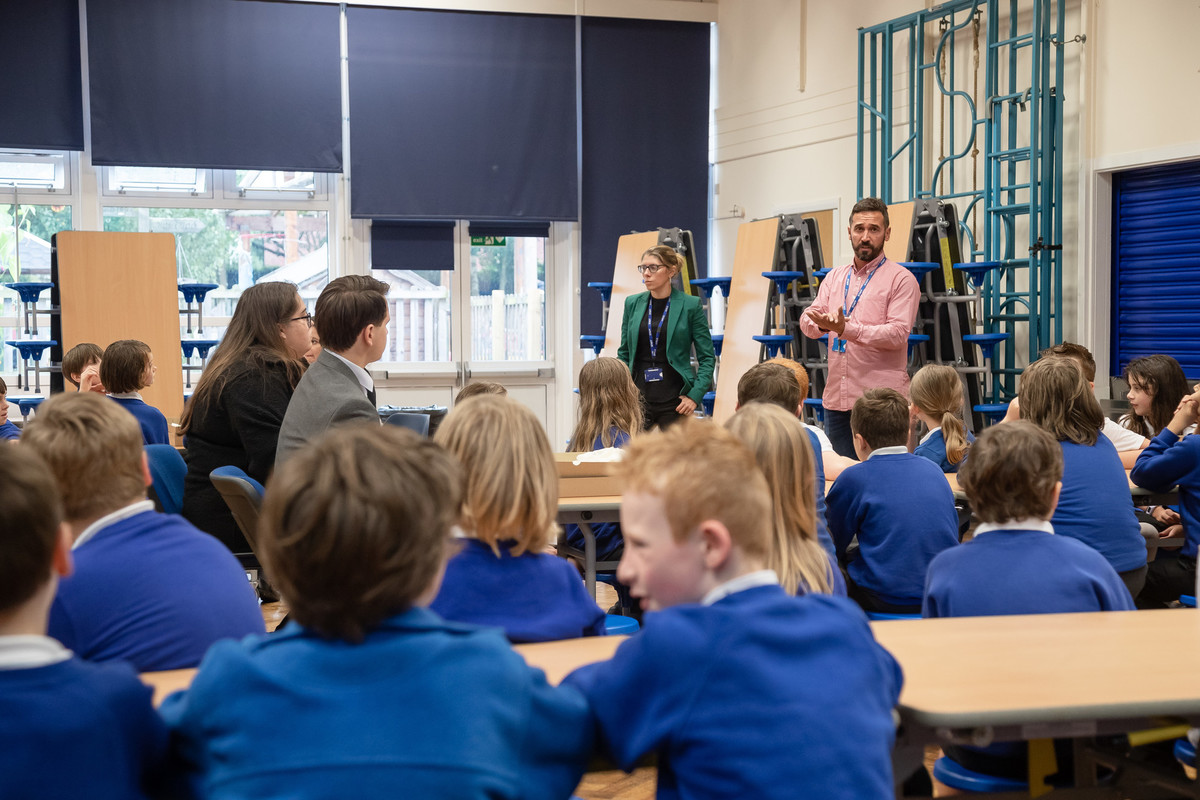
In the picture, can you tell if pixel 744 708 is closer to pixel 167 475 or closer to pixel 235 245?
pixel 167 475

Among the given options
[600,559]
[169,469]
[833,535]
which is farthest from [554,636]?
[600,559]

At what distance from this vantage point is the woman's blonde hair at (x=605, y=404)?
161 inches

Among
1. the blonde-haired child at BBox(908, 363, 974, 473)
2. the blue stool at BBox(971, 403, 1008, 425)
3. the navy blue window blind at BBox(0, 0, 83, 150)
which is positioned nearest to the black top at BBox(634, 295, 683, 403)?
the blue stool at BBox(971, 403, 1008, 425)

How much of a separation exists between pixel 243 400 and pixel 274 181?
6802 mm

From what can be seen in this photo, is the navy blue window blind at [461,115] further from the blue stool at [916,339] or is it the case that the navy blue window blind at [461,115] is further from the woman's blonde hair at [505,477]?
the woman's blonde hair at [505,477]

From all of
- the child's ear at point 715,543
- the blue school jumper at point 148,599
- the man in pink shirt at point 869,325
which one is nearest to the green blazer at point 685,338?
the man in pink shirt at point 869,325

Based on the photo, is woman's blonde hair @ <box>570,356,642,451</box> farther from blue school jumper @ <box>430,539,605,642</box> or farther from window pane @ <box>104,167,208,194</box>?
window pane @ <box>104,167,208,194</box>

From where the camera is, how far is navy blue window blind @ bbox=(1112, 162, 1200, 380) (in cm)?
612

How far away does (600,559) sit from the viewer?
389cm

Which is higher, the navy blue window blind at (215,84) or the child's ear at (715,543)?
the navy blue window blind at (215,84)

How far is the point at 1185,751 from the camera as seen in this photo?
6.88 ft

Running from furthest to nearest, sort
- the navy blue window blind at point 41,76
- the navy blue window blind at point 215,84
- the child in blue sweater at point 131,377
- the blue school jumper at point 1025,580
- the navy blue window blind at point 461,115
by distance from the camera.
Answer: the navy blue window blind at point 461,115
the navy blue window blind at point 215,84
the navy blue window blind at point 41,76
the child in blue sweater at point 131,377
the blue school jumper at point 1025,580

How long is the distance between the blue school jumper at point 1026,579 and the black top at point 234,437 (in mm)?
2230

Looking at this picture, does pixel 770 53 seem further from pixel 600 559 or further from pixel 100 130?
pixel 600 559
